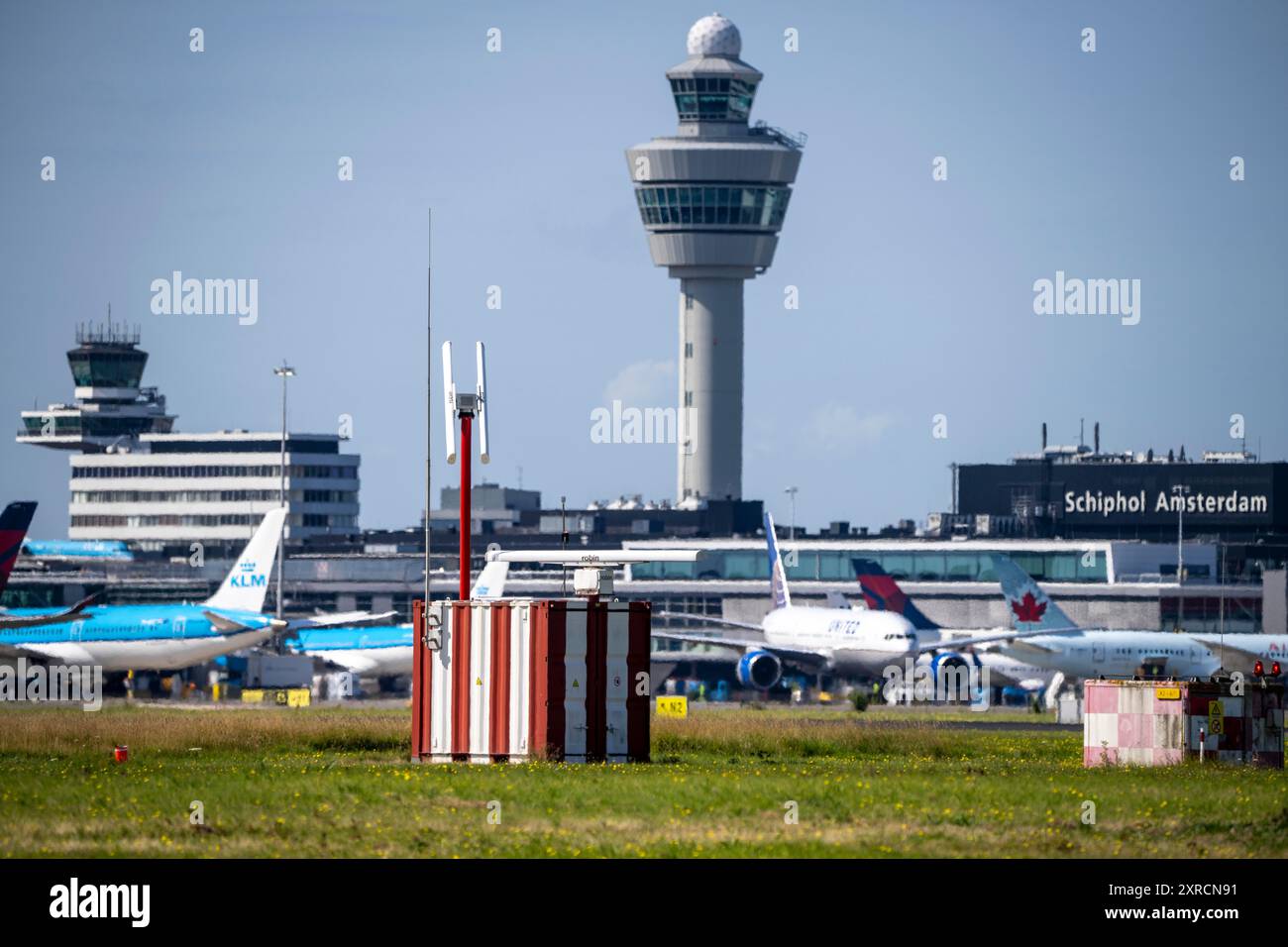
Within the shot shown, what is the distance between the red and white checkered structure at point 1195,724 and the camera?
1999 inches

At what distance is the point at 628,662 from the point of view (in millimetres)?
47656

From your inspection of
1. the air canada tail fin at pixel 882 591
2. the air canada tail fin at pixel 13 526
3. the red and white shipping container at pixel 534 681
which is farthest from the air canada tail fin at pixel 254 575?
the red and white shipping container at pixel 534 681

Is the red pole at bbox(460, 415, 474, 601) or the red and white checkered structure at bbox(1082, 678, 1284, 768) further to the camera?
the red and white checkered structure at bbox(1082, 678, 1284, 768)

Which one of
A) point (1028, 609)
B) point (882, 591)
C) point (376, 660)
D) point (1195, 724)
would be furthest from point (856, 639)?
point (1195, 724)

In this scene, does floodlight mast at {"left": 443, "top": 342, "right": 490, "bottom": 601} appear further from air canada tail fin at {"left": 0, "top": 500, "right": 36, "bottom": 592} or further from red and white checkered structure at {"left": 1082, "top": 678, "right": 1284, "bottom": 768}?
air canada tail fin at {"left": 0, "top": 500, "right": 36, "bottom": 592}

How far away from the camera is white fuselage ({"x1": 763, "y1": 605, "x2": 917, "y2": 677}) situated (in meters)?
116

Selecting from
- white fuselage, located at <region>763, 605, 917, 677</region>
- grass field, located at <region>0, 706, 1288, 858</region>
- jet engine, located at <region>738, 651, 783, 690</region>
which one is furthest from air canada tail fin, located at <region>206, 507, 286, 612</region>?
grass field, located at <region>0, 706, 1288, 858</region>

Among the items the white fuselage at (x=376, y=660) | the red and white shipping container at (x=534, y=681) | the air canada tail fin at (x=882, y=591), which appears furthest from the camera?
the air canada tail fin at (x=882, y=591)

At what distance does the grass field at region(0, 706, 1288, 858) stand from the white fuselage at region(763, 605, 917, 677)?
62928 millimetres

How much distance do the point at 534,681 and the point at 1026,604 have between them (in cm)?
7525

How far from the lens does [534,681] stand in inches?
1836

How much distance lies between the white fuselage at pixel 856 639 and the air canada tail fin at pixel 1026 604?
19.6 ft

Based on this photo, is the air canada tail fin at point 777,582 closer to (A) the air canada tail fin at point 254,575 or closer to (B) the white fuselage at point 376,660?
(B) the white fuselage at point 376,660
